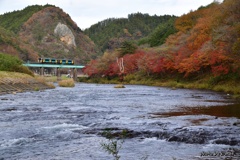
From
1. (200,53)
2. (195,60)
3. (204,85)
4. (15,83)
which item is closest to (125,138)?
(15,83)

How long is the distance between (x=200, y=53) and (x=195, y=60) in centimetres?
345

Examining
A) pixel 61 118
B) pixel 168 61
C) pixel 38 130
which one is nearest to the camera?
pixel 38 130

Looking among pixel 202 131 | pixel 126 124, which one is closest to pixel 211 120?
pixel 202 131

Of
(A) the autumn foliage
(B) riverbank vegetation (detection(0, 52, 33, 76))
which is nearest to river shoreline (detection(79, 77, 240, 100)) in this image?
(A) the autumn foliage

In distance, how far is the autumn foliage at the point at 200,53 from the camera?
3584 centimetres

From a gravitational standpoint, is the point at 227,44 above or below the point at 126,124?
above

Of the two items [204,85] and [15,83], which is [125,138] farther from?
[204,85]

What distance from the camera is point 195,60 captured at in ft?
188

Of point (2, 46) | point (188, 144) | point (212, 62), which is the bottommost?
point (188, 144)

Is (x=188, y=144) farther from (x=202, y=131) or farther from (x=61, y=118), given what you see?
(x=61, y=118)

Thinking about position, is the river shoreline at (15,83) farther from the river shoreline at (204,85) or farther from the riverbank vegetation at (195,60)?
the riverbank vegetation at (195,60)

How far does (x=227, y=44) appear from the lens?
35.8 meters

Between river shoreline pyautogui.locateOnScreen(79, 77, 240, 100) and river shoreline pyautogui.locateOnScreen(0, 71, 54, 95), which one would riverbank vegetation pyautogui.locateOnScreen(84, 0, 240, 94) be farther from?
river shoreline pyautogui.locateOnScreen(0, 71, 54, 95)

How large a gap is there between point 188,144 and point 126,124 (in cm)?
492
